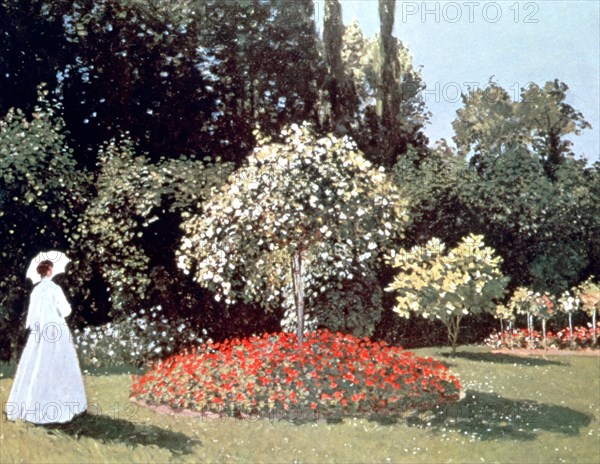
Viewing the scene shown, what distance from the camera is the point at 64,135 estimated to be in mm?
11414

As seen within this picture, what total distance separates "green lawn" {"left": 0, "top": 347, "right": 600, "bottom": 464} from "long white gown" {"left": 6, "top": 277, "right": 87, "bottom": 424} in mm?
148

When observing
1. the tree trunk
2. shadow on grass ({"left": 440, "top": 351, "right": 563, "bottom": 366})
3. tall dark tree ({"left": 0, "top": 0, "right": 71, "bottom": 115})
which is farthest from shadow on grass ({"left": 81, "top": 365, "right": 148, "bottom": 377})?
shadow on grass ({"left": 440, "top": 351, "right": 563, "bottom": 366})

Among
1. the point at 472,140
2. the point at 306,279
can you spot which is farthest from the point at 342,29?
the point at 472,140

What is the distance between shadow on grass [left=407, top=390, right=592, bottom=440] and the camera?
25.7ft

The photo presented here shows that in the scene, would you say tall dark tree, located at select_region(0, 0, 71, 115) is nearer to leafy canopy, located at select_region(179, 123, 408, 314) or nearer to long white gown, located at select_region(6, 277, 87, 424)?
leafy canopy, located at select_region(179, 123, 408, 314)

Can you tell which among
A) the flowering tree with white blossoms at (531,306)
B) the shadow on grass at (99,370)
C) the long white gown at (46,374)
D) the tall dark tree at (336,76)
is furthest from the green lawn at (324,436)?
the tall dark tree at (336,76)

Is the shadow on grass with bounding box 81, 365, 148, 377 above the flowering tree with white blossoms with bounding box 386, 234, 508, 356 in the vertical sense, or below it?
below

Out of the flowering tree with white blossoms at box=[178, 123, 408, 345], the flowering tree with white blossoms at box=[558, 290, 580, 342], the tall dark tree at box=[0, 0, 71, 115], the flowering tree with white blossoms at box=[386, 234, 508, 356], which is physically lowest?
the flowering tree with white blossoms at box=[558, 290, 580, 342]

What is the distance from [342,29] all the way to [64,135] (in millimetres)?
5013

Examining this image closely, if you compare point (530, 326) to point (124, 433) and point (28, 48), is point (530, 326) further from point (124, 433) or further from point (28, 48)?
point (28, 48)

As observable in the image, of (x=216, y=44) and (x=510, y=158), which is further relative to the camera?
(x=510, y=158)

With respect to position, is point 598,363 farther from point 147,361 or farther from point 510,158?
point 147,361

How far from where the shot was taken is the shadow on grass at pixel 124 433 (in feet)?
23.1

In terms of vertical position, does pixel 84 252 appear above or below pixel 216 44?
below
